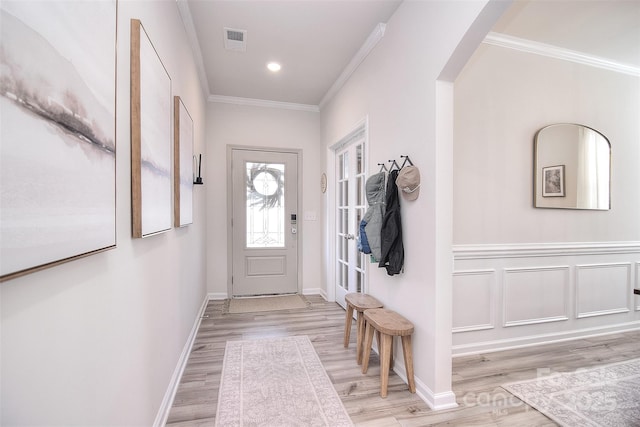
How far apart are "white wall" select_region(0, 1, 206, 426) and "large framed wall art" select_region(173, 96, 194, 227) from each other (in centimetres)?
13

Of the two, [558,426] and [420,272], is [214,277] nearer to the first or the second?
[420,272]

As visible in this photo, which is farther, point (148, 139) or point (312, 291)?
point (312, 291)

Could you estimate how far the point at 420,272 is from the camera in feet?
6.32

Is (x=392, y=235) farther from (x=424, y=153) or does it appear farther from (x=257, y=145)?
(x=257, y=145)

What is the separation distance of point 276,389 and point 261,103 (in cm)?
359

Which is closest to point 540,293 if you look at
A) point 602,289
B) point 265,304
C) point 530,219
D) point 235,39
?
point 530,219

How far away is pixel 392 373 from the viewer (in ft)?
7.17

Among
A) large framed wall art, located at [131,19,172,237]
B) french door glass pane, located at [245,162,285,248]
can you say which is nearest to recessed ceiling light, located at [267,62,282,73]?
french door glass pane, located at [245,162,285,248]

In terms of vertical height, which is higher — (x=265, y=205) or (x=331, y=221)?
(x=265, y=205)

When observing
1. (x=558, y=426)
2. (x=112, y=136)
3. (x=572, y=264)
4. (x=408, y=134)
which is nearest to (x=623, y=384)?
(x=558, y=426)

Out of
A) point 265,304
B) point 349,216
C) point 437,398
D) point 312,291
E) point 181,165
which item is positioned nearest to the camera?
point 437,398

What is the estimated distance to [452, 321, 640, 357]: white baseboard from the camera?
2.45m

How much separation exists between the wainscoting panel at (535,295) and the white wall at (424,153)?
3.74ft

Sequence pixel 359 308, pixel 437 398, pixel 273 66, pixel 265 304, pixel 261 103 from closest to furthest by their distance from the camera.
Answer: pixel 437 398 → pixel 359 308 → pixel 273 66 → pixel 265 304 → pixel 261 103
